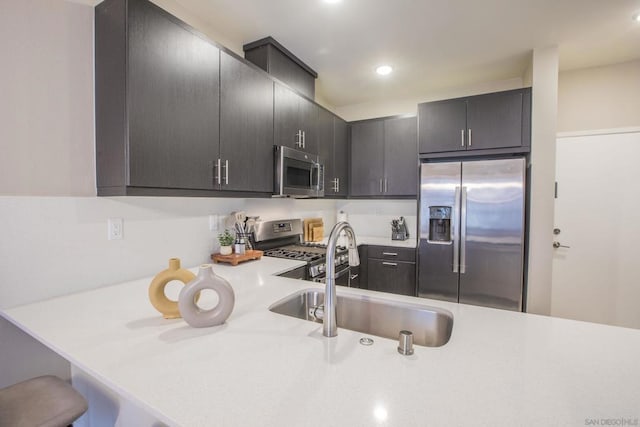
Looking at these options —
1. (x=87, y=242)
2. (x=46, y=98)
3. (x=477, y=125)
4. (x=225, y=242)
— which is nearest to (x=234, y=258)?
(x=225, y=242)

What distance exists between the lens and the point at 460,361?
0.80 m

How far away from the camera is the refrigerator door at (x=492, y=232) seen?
2.41 metres

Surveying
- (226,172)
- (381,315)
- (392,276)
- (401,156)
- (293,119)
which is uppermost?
(293,119)

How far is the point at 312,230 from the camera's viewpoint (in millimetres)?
3152

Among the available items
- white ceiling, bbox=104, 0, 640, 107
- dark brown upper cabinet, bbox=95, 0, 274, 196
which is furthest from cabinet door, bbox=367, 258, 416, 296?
white ceiling, bbox=104, 0, 640, 107

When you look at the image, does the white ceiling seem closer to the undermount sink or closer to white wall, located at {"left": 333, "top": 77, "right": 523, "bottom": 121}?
white wall, located at {"left": 333, "top": 77, "right": 523, "bottom": 121}

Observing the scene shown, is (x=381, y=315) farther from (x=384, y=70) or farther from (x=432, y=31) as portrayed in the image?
(x=384, y=70)

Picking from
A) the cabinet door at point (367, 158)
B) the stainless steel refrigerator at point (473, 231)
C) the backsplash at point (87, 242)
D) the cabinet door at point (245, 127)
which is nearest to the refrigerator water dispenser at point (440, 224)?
the stainless steel refrigerator at point (473, 231)

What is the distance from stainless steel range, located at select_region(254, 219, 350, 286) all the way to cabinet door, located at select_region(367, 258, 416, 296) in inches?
20.9

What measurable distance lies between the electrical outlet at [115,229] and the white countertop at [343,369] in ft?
1.37

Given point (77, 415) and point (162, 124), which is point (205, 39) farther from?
point (77, 415)

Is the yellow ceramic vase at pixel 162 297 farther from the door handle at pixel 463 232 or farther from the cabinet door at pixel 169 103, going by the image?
the door handle at pixel 463 232

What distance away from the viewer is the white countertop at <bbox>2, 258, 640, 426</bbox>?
0.61m

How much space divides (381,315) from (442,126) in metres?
2.18
